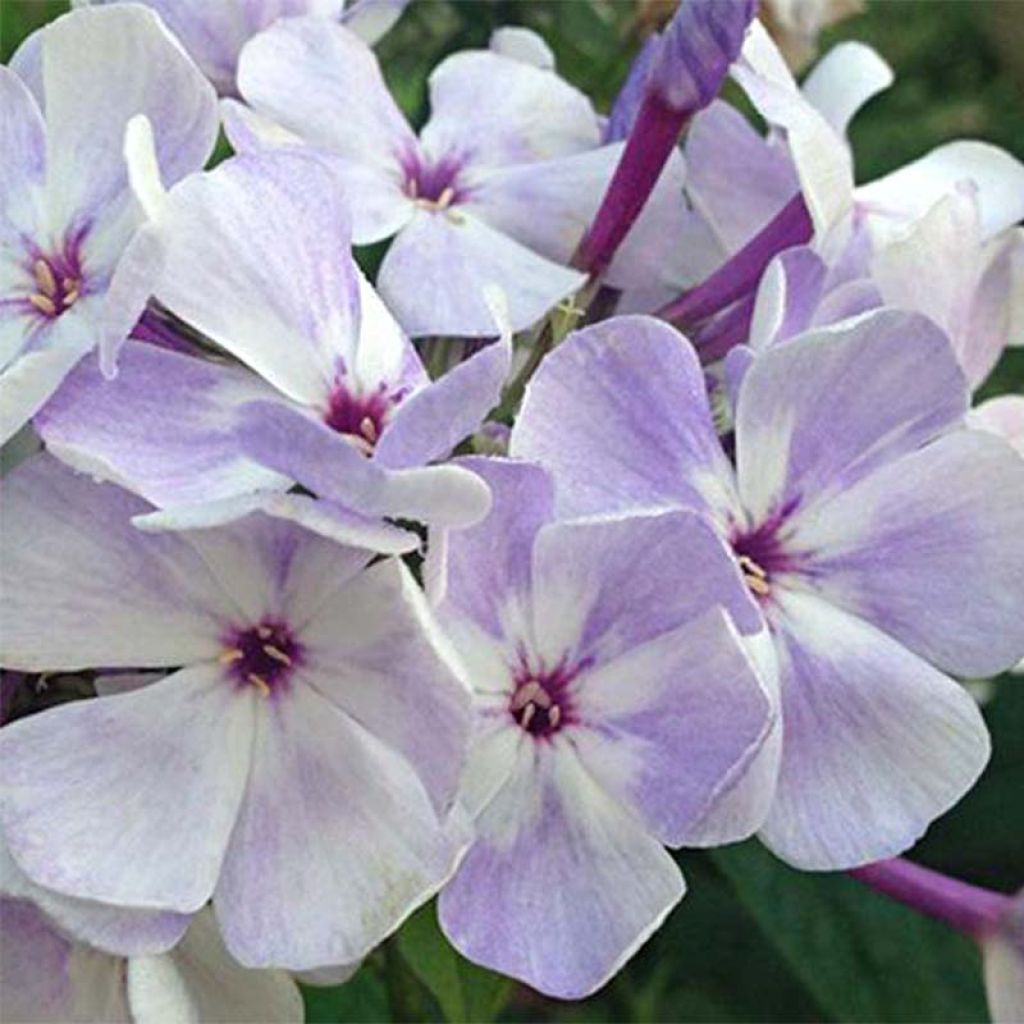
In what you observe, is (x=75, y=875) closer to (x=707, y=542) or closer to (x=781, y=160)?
(x=707, y=542)

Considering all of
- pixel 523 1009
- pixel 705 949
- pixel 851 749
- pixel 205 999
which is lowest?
pixel 523 1009

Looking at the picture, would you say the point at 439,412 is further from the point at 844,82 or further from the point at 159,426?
the point at 844,82

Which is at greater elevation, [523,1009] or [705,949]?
[705,949]

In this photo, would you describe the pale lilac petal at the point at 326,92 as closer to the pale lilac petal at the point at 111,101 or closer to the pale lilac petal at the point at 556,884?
the pale lilac petal at the point at 111,101

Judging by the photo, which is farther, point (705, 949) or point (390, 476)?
point (705, 949)

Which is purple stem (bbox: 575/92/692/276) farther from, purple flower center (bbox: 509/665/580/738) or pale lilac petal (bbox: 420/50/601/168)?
purple flower center (bbox: 509/665/580/738)

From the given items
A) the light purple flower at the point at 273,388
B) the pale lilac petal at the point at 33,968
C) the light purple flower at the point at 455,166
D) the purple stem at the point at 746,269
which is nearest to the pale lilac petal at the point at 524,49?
the light purple flower at the point at 455,166

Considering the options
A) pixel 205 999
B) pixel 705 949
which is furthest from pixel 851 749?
pixel 705 949
